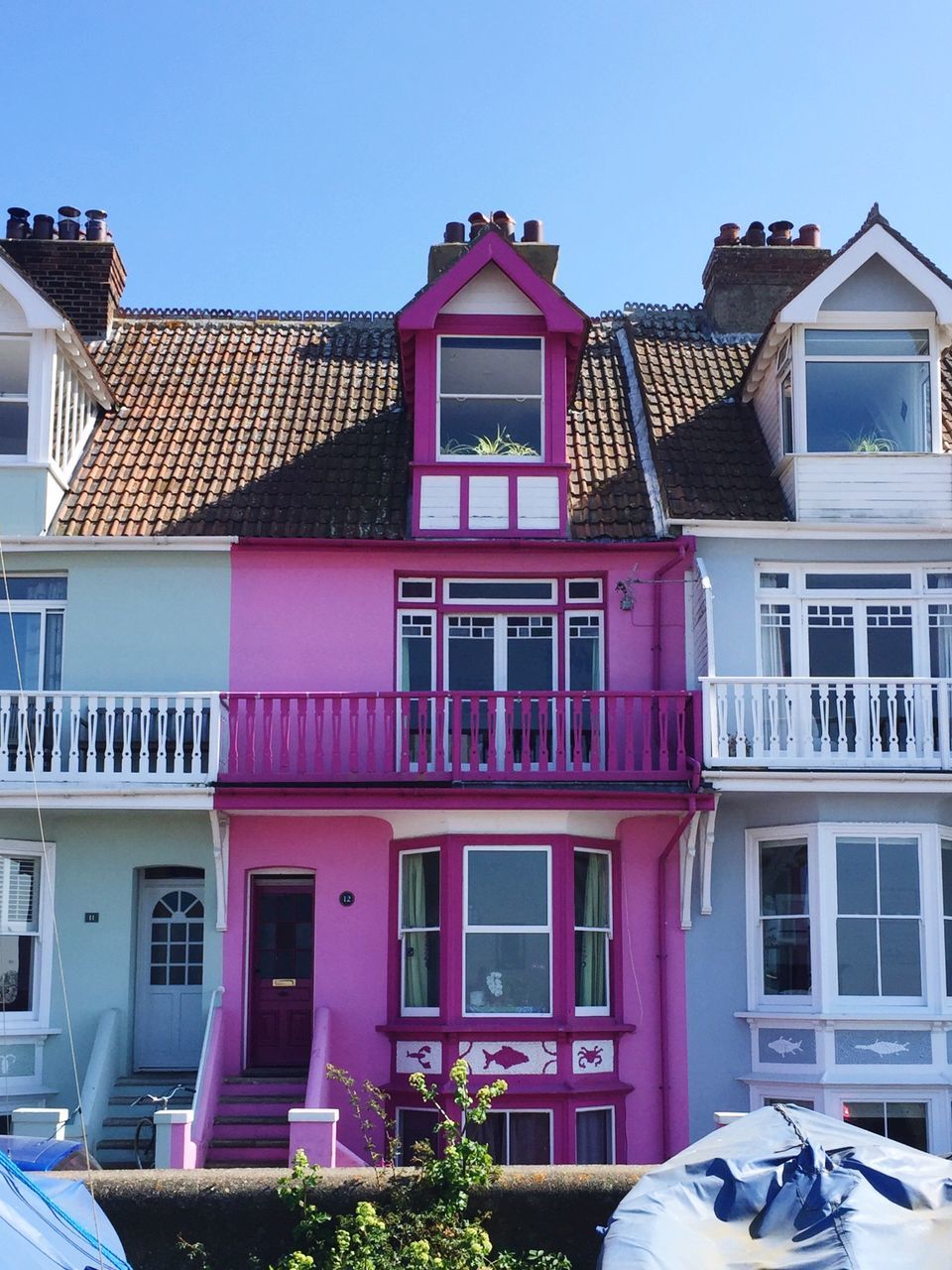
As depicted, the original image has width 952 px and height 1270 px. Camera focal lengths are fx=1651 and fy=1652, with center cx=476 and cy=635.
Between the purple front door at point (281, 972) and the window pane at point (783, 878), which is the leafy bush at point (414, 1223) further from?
the window pane at point (783, 878)

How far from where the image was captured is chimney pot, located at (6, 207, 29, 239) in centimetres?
2241

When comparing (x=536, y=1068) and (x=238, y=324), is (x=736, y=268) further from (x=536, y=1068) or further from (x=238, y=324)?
(x=536, y=1068)

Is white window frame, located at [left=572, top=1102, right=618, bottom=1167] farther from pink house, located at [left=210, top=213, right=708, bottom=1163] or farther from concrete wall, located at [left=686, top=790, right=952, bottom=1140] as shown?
concrete wall, located at [left=686, top=790, right=952, bottom=1140]

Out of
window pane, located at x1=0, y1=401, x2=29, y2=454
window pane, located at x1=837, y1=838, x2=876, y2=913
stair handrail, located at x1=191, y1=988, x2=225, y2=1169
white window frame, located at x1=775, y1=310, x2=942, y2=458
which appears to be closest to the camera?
stair handrail, located at x1=191, y1=988, x2=225, y2=1169

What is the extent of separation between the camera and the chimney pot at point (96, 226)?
22.4 meters

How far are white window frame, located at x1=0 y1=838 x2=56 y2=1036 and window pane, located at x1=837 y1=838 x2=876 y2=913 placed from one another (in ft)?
28.4

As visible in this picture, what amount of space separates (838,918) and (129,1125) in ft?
25.6

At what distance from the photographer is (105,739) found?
17.9 metres

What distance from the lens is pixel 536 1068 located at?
17.4 metres

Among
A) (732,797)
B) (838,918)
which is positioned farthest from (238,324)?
(838,918)

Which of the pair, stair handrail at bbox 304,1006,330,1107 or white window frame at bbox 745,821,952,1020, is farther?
white window frame at bbox 745,821,952,1020

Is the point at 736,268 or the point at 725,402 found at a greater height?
the point at 736,268

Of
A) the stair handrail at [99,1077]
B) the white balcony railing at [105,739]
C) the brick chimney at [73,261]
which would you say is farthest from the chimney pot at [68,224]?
the stair handrail at [99,1077]

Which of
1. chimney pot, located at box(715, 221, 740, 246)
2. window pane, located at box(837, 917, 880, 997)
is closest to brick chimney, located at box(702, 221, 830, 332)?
chimney pot, located at box(715, 221, 740, 246)
